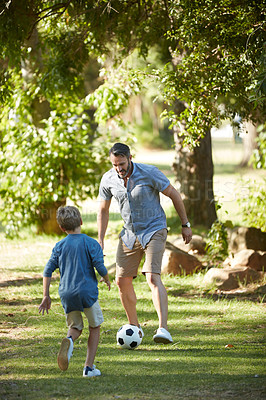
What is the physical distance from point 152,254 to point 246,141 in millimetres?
18260

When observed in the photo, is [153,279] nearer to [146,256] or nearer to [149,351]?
[146,256]

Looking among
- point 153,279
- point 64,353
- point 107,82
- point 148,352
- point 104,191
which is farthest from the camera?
point 107,82

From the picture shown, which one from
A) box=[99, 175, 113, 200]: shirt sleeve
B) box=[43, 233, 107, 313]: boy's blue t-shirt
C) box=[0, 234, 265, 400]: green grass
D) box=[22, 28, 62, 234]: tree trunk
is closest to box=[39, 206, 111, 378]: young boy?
box=[43, 233, 107, 313]: boy's blue t-shirt

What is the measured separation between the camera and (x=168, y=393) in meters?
4.11

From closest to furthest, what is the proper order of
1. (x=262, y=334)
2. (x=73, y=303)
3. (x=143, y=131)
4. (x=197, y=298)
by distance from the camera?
1. (x=73, y=303)
2. (x=262, y=334)
3. (x=197, y=298)
4. (x=143, y=131)

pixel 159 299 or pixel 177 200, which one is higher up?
pixel 177 200

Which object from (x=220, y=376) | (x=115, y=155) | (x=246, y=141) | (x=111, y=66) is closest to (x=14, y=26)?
(x=111, y=66)

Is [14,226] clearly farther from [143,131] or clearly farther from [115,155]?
[143,131]

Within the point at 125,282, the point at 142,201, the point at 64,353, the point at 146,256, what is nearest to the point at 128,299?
the point at 125,282

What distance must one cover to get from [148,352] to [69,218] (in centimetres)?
153

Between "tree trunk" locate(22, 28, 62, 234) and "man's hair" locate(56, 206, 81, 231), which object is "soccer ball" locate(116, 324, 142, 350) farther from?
"tree trunk" locate(22, 28, 62, 234)

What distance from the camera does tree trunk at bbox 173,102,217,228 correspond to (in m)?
11.8

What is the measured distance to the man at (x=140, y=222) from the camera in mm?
5312

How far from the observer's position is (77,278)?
4.47m
